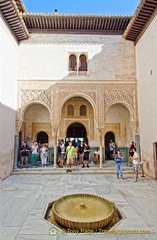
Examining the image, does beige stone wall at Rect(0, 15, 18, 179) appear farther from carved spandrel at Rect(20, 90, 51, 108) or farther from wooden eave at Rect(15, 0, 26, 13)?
wooden eave at Rect(15, 0, 26, 13)

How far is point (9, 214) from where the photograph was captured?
10.9ft

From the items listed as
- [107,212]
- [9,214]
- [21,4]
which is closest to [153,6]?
[21,4]

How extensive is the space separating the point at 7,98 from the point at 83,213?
5283mm

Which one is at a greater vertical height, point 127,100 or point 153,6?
point 153,6

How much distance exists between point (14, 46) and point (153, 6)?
5.93 meters

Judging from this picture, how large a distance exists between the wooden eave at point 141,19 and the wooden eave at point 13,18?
4679 millimetres

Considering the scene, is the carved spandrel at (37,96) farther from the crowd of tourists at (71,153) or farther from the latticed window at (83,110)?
the latticed window at (83,110)

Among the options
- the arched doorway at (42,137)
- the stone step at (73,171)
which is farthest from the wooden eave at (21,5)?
the stone step at (73,171)

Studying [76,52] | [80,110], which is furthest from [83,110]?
[76,52]

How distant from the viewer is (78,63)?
26.9 ft

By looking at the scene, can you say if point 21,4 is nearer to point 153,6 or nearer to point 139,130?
point 153,6

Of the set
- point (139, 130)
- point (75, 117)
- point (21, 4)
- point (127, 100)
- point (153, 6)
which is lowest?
point (139, 130)

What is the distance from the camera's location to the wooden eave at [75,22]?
25.1 feet

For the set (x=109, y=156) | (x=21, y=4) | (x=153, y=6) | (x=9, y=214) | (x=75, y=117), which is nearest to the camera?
(x=9, y=214)
